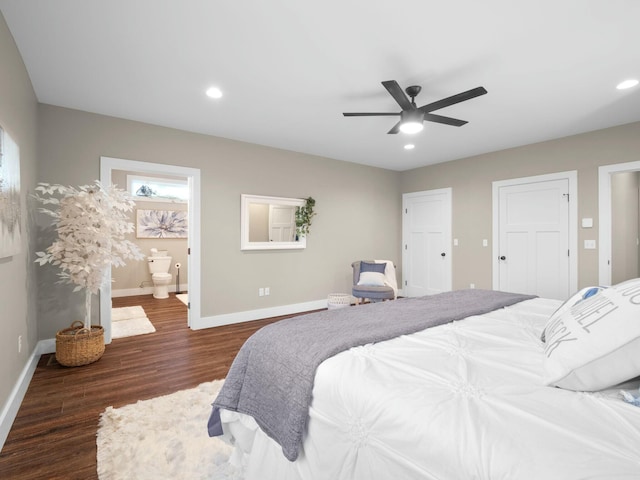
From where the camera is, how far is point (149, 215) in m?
6.61

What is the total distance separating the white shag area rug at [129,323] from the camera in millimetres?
3967

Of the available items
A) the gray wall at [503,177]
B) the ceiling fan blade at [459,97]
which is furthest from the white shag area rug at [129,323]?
the gray wall at [503,177]

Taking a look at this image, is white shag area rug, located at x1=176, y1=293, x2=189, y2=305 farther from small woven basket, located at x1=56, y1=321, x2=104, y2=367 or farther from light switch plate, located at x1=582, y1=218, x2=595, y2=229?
light switch plate, located at x1=582, y1=218, x2=595, y2=229

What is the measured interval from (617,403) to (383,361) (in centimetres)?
66

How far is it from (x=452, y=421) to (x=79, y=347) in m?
3.30

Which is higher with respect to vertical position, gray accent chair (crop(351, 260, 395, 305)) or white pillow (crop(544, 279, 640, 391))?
white pillow (crop(544, 279, 640, 391))

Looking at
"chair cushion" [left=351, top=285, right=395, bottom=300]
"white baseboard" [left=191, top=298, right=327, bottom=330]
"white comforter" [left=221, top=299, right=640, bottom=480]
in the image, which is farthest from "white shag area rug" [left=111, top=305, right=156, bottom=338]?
"white comforter" [left=221, top=299, right=640, bottom=480]

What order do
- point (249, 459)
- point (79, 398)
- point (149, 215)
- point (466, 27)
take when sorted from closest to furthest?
1. point (249, 459)
2. point (466, 27)
3. point (79, 398)
4. point (149, 215)

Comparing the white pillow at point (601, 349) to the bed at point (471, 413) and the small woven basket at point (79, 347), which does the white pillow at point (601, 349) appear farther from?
the small woven basket at point (79, 347)

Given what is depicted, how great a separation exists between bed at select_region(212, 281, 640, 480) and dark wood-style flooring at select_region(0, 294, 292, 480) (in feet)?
3.78

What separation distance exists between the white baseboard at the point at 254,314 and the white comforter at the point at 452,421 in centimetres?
291

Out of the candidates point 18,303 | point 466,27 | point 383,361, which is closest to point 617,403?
point 383,361

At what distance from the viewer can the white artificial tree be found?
2.91m

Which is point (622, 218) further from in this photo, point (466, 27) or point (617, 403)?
point (617, 403)
